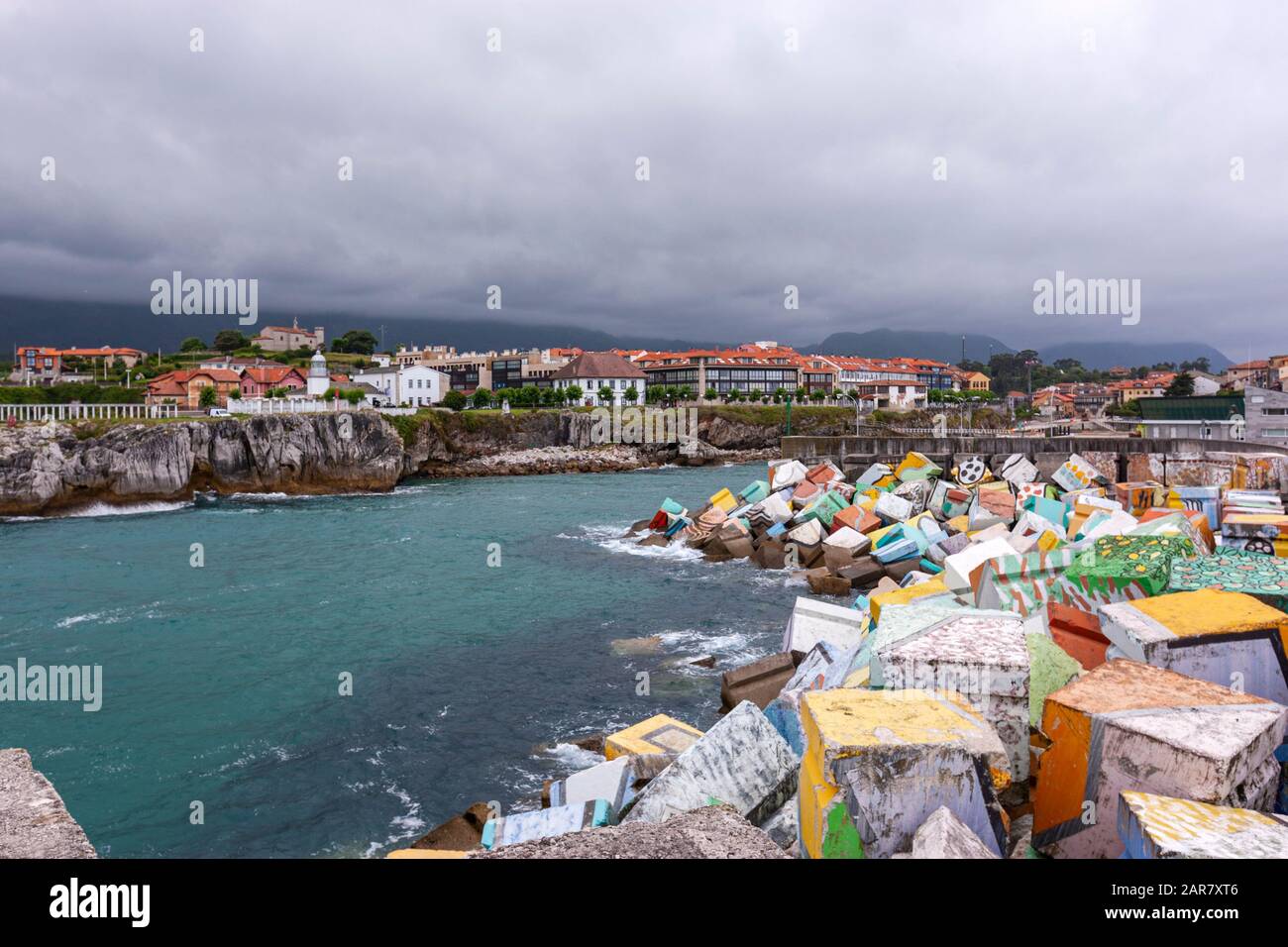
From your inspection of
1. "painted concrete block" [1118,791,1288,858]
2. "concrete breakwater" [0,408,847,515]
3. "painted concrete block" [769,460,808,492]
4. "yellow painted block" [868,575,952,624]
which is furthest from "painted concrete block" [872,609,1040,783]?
"concrete breakwater" [0,408,847,515]

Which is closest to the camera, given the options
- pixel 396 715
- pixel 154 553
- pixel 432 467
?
pixel 396 715

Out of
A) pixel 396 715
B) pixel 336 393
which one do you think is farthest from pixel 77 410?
pixel 396 715

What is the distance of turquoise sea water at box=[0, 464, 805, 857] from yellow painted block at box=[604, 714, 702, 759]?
1.92 m

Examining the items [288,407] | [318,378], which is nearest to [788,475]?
[288,407]

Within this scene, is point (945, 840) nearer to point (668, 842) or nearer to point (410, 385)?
point (668, 842)

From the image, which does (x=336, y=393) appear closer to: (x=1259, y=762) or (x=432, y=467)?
(x=432, y=467)

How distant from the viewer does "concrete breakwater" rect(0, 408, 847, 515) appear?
40.3 meters

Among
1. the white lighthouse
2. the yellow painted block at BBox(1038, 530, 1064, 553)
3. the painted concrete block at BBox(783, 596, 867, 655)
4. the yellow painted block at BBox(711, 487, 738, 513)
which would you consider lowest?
the painted concrete block at BBox(783, 596, 867, 655)

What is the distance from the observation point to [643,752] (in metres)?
7.31

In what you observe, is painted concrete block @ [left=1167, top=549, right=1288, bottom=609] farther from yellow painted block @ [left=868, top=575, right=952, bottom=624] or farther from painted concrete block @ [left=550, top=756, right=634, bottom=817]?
painted concrete block @ [left=550, top=756, right=634, bottom=817]

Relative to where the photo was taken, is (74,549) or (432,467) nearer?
(74,549)
